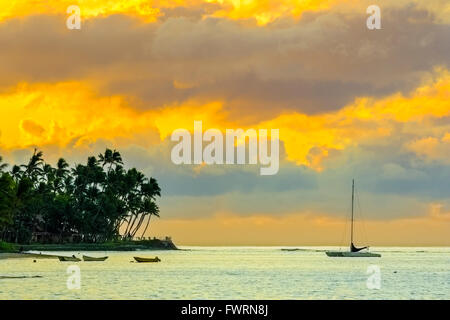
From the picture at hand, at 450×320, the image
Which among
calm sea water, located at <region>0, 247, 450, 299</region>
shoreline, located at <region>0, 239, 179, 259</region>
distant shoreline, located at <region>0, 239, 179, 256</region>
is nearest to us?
calm sea water, located at <region>0, 247, 450, 299</region>

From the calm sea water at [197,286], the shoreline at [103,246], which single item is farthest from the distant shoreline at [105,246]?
the calm sea water at [197,286]

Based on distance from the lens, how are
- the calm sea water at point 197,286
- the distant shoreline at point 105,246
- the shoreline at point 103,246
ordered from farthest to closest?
1. the distant shoreline at point 105,246
2. the shoreline at point 103,246
3. the calm sea water at point 197,286

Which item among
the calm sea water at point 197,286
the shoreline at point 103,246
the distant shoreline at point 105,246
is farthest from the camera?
the distant shoreline at point 105,246

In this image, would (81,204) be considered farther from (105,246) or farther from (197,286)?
(197,286)

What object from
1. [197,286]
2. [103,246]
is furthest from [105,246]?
[197,286]

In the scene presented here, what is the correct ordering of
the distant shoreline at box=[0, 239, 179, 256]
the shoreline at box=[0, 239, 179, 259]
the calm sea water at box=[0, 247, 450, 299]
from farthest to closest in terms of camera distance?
the distant shoreline at box=[0, 239, 179, 256], the shoreline at box=[0, 239, 179, 259], the calm sea water at box=[0, 247, 450, 299]

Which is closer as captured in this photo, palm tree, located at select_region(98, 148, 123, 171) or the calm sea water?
the calm sea water

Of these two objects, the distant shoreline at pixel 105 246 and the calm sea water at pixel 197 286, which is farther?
the distant shoreline at pixel 105 246

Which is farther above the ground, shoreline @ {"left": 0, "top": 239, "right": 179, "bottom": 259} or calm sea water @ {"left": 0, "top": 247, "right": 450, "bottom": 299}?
shoreline @ {"left": 0, "top": 239, "right": 179, "bottom": 259}

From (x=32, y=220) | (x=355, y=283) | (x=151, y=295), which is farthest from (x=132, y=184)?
(x=151, y=295)

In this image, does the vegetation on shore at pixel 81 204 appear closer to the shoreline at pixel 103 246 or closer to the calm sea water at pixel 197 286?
the shoreline at pixel 103 246

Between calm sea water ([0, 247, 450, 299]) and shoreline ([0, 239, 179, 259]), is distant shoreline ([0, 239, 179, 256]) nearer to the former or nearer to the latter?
shoreline ([0, 239, 179, 259])

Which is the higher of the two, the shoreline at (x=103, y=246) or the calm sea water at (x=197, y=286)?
the shoreline at (x=103, y=246)

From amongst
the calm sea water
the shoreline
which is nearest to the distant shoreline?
the shoreline
